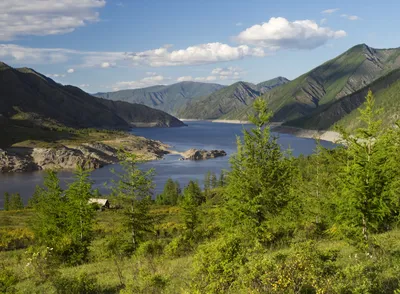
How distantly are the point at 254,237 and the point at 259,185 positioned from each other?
10.3 feet

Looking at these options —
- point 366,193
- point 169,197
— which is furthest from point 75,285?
point 169,197

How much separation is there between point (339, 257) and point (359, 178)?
389 cm

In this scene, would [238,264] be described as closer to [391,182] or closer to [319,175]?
[391,182]

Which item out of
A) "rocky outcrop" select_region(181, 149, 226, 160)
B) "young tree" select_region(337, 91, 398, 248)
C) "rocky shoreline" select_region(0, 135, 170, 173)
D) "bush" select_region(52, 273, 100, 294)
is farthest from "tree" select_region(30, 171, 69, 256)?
"rocky outcrop" select_region(181, 149, 226, 160)

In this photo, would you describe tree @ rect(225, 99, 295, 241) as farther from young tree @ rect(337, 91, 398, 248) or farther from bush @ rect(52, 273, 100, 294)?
bush @ rect(52, 273, 100, 294)

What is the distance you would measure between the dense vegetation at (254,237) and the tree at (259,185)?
0.07 m

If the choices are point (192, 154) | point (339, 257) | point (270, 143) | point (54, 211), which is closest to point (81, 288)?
point (339, 257)

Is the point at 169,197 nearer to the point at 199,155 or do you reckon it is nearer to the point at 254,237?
the point at 199,155

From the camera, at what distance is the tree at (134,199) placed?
29.5 meters

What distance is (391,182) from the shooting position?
17047 millimetres

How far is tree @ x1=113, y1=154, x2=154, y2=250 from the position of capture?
96.7 feet

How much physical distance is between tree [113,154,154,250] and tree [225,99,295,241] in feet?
31.3

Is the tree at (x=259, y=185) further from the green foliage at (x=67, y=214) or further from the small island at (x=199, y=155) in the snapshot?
the small island at (x=199, y=155)

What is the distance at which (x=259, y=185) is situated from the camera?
22203 millimetres
